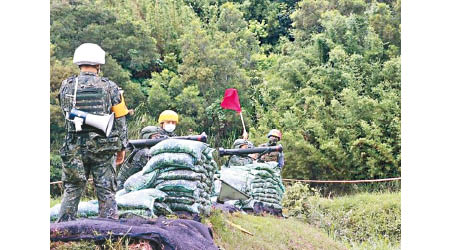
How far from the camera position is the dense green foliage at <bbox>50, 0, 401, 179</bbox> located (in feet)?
58.9

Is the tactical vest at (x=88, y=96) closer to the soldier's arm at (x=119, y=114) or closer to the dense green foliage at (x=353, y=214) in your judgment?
the soldier's arm at (x=119, y=114)

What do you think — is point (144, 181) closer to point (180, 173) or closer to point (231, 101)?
point (180, 173)

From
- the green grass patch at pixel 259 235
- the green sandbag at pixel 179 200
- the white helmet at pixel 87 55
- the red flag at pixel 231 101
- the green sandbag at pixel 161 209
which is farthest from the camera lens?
the red flag at pixel 231 101

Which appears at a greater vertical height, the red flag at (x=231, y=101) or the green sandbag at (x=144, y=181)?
the red flag at (x=231, y=101)

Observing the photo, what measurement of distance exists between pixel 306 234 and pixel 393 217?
635 centimetres

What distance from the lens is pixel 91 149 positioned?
492cm

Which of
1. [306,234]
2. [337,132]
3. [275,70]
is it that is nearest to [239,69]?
[275,70]

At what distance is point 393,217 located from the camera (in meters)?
15.4

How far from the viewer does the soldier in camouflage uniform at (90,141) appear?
490cm

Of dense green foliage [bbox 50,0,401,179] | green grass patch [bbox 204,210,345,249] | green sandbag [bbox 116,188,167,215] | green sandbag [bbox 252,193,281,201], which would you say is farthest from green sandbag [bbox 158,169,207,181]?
dense green foliage [bbox 50,0,401,179]

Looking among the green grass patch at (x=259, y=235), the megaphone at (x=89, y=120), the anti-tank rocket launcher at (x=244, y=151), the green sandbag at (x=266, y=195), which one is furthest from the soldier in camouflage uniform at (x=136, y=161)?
the green sandbag at (x=266, y=195)

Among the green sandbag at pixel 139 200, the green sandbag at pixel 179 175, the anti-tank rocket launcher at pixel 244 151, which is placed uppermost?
the green sandbag at pixel 179 175

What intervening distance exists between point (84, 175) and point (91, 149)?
182 millimetres

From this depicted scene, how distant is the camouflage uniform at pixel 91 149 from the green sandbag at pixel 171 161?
103 centimetres
